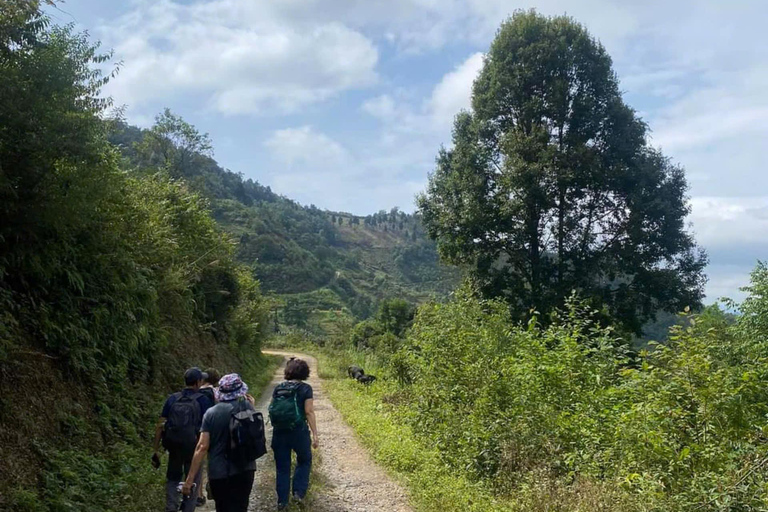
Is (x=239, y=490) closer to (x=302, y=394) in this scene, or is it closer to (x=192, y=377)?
(x=302, y=394)

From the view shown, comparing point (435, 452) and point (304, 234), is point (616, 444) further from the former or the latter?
point (304, 234)

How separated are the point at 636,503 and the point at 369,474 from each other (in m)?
4.77

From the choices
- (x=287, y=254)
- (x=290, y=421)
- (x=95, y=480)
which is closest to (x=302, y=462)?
(x=290, y=421)

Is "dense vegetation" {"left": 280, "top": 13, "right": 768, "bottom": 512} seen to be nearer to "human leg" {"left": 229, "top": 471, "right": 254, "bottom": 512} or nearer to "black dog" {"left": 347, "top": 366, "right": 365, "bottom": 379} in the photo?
"black dog" {"left": 347, "top": 366, "right": 365, "bottom": 379}

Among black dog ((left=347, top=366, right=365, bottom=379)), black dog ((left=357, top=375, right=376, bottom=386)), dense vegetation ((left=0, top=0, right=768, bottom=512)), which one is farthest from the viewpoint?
black dog ((left=347, top=366, right=365, bottom=379))

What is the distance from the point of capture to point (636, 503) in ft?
17.3

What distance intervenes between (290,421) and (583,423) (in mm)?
3999

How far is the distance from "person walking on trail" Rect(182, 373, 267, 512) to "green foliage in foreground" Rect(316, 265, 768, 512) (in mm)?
2965

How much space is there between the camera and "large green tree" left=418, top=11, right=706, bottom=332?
55.6 ft

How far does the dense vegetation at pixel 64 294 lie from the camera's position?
612cm

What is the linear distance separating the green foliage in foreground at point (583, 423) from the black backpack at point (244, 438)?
301 cm

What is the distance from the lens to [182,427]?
20.5 feet

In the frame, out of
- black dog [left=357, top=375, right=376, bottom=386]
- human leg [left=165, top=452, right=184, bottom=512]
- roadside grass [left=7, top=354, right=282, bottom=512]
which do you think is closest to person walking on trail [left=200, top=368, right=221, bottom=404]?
human leg [left=165, top=452, right=184, bottom=512]

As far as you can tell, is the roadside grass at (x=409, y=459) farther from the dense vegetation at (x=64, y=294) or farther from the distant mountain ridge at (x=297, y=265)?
the distant mountain ridge at (x=297, y=265)
